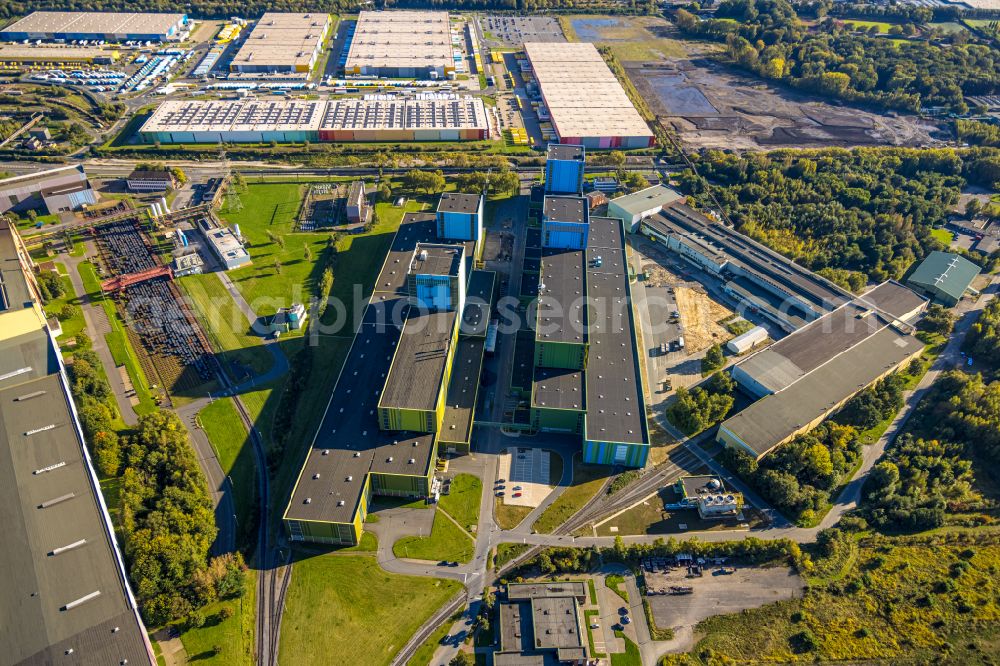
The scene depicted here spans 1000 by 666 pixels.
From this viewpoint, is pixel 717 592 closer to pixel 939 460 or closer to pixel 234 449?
pixel 939 460

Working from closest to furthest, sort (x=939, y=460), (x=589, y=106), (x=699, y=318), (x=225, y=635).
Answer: (x=225, y=635) → (x=939, y=460) → (x=699, y=318) → (x=589, y=106)

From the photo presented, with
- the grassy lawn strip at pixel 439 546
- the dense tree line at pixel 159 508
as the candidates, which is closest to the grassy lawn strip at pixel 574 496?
the grassy lawn strip at pixel 439 546

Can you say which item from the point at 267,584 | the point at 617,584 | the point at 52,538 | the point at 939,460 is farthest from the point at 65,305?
the point at 939,460

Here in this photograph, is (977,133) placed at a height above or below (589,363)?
above

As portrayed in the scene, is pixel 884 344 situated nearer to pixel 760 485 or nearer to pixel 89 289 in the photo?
pixel 760 485

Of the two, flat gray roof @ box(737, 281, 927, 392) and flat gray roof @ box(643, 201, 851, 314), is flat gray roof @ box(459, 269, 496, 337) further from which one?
flat gray roof @ box(643, 201, 851, 314)

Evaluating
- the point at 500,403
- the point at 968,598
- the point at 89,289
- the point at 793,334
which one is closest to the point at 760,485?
the point at 968,598

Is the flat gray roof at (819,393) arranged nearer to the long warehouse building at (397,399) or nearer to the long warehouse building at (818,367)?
the long warehouse building at (818,367)

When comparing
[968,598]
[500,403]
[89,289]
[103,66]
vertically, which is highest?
[103,66]
